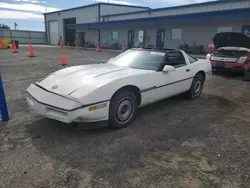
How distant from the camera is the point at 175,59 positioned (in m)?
4.50

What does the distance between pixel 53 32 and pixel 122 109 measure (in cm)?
4298

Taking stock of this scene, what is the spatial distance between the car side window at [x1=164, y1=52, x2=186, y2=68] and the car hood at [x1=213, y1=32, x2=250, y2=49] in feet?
17.9

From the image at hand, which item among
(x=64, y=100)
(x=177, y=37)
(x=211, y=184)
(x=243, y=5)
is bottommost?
(x=211, y=184)

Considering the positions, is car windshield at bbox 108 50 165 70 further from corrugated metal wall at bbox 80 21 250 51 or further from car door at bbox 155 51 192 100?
corrugated metal wall at bbox 80 21 250 51

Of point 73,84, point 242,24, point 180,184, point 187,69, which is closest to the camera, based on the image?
point 180,184

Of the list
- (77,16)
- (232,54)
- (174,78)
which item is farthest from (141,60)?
(77,16)

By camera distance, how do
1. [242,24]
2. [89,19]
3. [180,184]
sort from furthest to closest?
[89,19] → [242,24] → [180,184]

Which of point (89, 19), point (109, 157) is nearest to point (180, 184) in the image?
point (109, 157)

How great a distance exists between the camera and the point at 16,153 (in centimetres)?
264

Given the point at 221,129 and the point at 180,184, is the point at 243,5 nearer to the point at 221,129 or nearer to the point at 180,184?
the point at 221,129

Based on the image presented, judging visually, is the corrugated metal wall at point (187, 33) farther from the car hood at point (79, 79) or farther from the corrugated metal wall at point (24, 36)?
the corrugated metal wall at point (24, 36)

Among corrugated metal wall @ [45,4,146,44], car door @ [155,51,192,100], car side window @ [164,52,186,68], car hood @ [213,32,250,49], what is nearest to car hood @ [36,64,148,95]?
car door @ [155,51,192,100]

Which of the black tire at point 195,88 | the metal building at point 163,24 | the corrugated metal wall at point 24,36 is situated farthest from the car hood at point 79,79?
the corrugated metal wall at point 24,36

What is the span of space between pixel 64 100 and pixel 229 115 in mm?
3395
